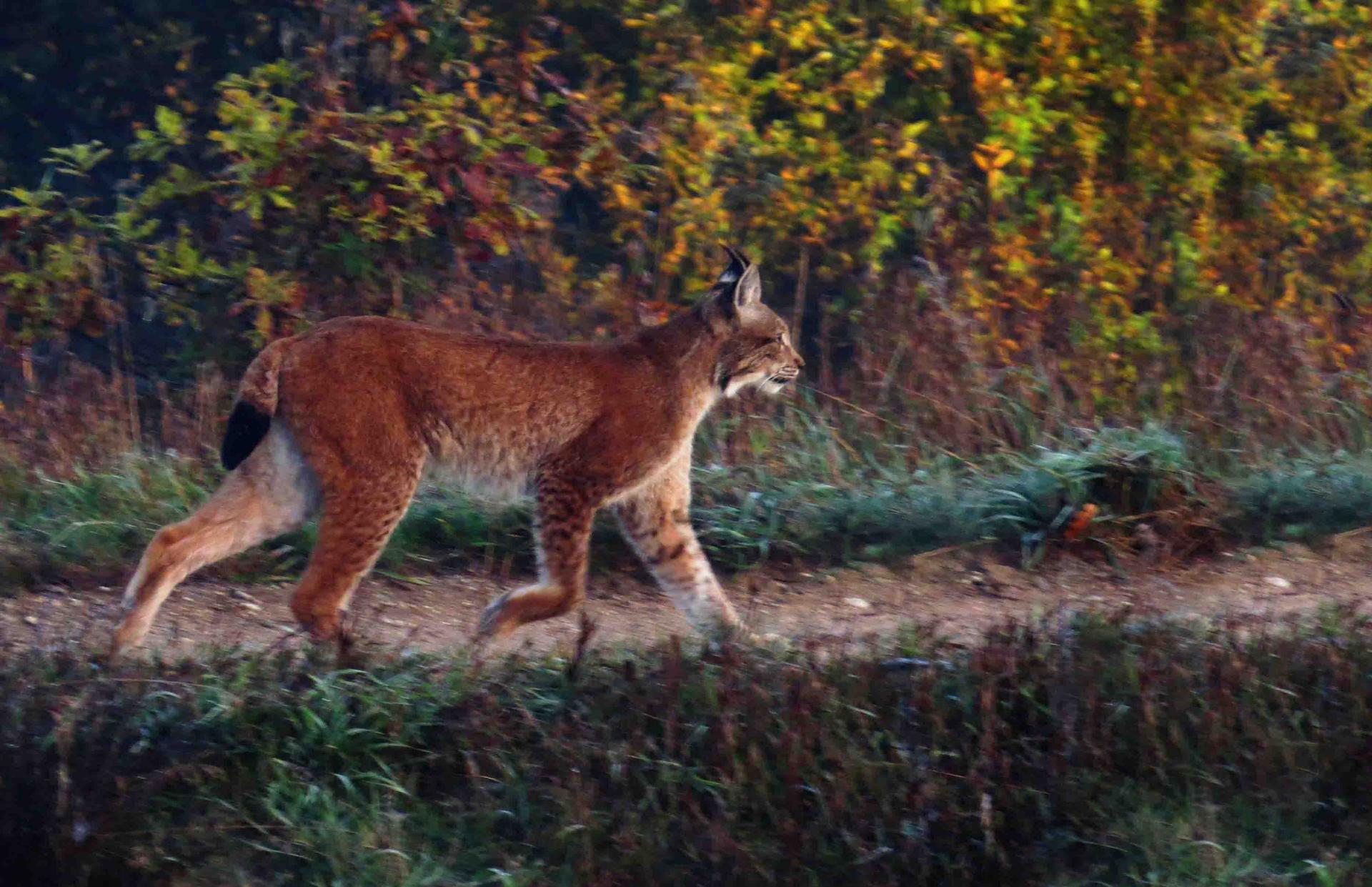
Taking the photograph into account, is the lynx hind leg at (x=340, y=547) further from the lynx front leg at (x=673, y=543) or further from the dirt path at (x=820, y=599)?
the lynx front leg at (x=673, y=543)

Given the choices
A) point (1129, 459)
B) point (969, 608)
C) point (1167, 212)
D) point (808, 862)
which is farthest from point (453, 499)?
point (1167, 212)

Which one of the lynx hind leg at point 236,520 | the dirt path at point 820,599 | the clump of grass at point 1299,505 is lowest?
the dirt path at point 820,599

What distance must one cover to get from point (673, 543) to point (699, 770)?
78.9 inches

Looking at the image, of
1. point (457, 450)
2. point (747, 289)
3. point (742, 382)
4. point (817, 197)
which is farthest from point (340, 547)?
point (817, 197)

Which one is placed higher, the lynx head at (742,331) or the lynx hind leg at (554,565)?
the lynx head at (742,331)

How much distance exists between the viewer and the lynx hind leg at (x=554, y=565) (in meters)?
5.89

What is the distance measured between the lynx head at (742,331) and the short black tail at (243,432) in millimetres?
1757

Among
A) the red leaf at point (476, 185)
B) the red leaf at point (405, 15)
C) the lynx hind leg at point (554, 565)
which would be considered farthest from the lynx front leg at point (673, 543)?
the red leaf at point (405, 15)

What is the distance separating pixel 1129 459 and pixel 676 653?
306 centimetres

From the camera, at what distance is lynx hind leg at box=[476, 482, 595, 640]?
5887 millimetres

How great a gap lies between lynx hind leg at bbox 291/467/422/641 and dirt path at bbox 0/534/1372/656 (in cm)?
14

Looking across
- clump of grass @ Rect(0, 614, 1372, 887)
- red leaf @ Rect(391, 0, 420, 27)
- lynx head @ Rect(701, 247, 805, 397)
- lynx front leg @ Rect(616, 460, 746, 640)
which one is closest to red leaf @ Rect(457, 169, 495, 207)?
red leaf @ Rect(391, 0, 420, 27)

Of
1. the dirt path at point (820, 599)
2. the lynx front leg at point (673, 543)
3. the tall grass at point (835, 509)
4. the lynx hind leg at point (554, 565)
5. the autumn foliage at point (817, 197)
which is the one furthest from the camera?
the autumn foliage at point (817, 197)

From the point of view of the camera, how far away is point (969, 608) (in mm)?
6574
